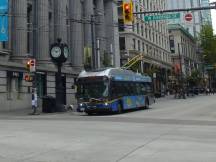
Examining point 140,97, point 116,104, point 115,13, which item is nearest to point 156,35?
point 115,13

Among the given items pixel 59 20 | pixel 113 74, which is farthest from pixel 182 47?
pixel 113 74

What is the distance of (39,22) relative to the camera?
42688 millimetres

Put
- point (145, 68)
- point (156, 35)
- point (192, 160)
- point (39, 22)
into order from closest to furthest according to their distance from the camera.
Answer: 1. point (192, 160)
2. point (39, 22)
3. point (145, 68)
4. point (156, 35)

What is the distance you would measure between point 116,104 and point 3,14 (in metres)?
10.3

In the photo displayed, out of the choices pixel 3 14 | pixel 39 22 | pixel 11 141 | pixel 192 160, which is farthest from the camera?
→ pixel 39 22

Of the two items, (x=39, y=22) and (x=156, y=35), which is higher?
(x=156, y=35)

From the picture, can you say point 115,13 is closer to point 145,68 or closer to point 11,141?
point 145,68

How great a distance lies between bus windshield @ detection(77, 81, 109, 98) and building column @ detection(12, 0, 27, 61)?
463 inches

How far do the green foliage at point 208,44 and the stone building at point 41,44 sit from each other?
7552cm

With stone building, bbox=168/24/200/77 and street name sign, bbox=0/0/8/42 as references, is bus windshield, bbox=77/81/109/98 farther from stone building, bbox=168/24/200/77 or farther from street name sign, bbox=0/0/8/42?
stone building, bbox=168/24/200/77

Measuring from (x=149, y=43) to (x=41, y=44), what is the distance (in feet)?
161

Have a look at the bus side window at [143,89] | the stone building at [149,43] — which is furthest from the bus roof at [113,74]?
the stone building at [149,43]

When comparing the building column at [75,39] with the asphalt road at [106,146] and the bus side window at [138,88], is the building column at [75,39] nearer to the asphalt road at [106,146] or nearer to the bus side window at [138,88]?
the bus side window at [138,88]

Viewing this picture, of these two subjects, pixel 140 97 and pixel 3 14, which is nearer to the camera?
pixel 3 14
